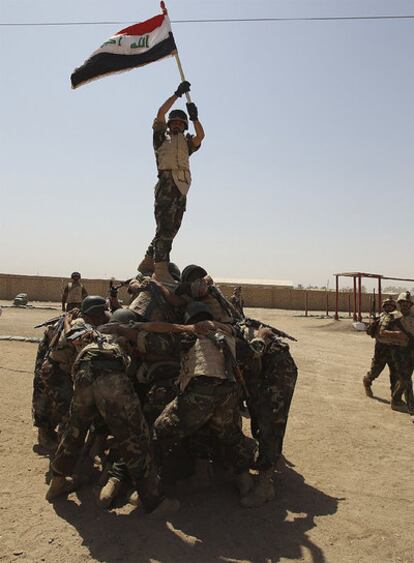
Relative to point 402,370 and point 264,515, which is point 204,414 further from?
point 402,370

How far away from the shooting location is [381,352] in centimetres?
825

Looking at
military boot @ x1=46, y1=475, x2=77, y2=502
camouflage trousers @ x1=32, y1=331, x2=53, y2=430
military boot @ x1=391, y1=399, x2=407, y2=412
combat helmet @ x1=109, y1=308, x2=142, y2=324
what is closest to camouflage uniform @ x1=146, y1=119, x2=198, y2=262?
combat helmet @ x1=109, y1=308, x2=142, y2=324

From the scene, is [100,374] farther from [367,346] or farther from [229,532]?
[367,346]

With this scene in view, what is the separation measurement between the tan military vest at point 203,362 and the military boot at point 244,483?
1018 mm

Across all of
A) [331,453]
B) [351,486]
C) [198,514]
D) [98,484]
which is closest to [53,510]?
[98,484]

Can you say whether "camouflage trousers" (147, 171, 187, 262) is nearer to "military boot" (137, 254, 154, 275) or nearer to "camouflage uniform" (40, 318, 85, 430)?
"military boot" (137, 254, 154, 275)

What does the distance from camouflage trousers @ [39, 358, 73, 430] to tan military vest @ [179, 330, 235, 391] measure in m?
1.71

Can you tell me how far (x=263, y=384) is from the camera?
471cm

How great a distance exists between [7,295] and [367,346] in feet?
97.6

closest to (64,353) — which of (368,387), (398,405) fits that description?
(398,405)

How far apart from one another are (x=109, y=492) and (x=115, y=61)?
5455mm

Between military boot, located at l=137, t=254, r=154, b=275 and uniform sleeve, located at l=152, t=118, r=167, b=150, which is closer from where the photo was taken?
uniform sleeve, located at l=152, t=118, r=167, b=150

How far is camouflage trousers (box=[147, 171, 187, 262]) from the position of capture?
6.03 m

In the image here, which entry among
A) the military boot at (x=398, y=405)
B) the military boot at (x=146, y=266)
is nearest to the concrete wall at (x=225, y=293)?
the military boot at (x=398, y=405)
